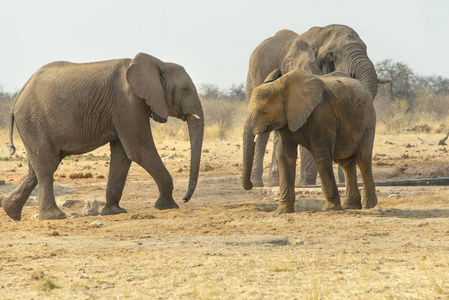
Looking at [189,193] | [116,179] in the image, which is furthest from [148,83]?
[189,193]

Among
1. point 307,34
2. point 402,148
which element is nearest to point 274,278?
point 307,34

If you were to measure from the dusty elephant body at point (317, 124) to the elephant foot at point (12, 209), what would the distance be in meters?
2.94

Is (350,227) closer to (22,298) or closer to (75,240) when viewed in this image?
(75,240)

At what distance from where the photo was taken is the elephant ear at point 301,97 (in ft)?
30.7

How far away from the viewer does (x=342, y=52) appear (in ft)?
40.6

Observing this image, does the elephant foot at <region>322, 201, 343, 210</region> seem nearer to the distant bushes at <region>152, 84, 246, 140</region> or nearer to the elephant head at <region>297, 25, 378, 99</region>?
the elephant head at <region>297, 25, 378, 99</region>

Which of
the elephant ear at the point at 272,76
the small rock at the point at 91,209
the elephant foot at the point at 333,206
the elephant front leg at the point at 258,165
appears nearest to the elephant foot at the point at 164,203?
the small rock at the point at 91,209

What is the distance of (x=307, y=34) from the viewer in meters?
13.2

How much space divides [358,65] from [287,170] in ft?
9.34

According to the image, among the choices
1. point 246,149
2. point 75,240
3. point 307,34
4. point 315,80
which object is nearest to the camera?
point 75,240

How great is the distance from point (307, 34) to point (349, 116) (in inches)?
143

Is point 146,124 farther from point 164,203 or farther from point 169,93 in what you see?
point 164,203

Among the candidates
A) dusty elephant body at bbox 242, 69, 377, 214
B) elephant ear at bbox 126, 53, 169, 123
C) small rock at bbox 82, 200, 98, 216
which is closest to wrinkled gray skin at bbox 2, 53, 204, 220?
elephant ear at bbox 126, 53, 169, 123

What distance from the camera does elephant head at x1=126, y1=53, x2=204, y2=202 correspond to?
10.7 meters
